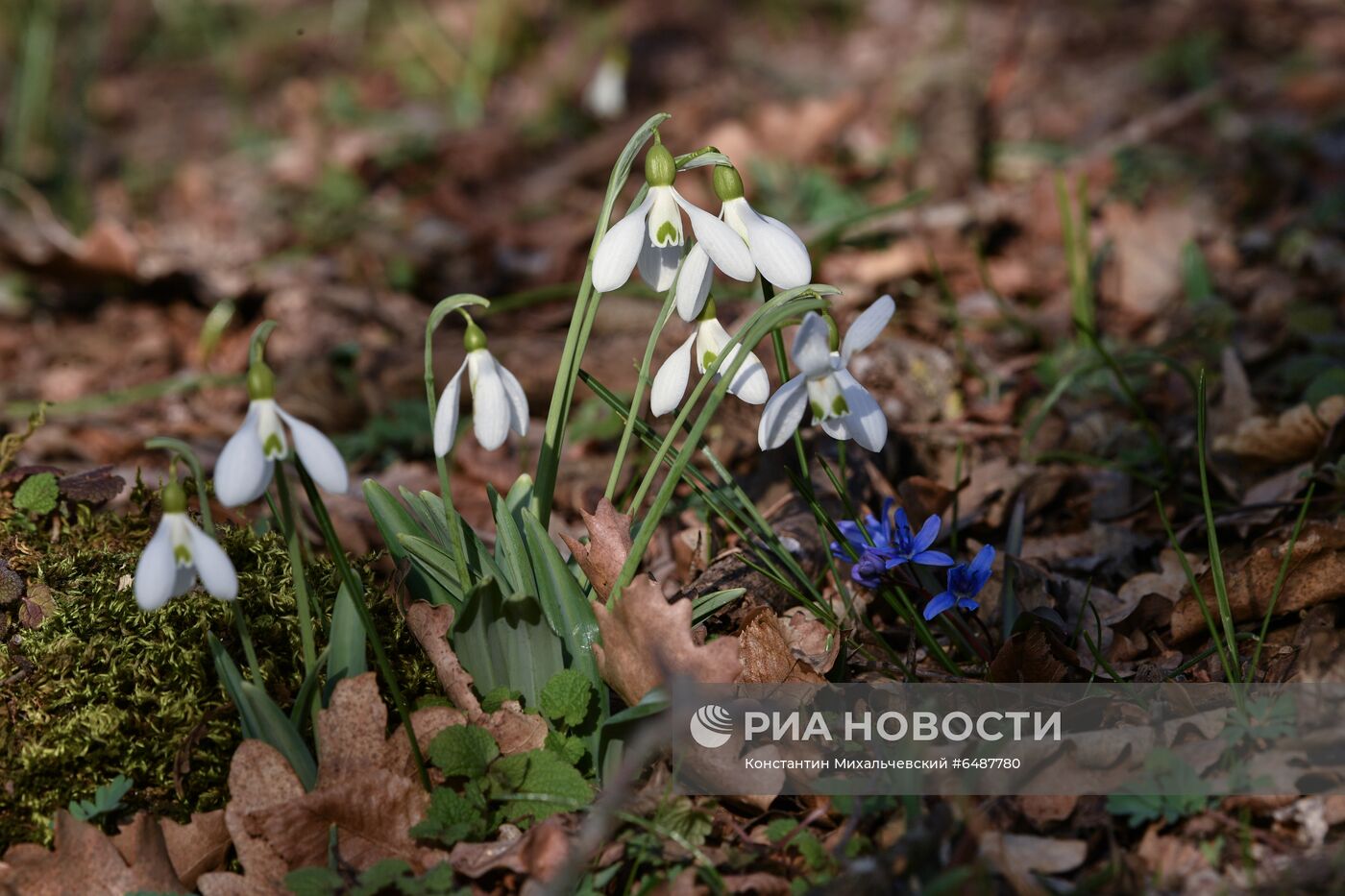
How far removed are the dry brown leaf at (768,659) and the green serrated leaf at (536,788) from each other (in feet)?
1.12

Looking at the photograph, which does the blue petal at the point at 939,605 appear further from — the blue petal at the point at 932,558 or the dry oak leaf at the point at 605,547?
the dry oak leaf at the point at 605,547

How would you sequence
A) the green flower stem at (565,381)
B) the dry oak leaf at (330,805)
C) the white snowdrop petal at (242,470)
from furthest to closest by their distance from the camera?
the green flower stem at (565,381) → the dry oak leaf at (330,805) → the white snowdrop petal at (242,470)

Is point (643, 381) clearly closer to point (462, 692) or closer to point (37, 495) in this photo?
point (462, 692)

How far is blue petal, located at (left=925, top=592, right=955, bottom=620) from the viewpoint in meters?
1.66

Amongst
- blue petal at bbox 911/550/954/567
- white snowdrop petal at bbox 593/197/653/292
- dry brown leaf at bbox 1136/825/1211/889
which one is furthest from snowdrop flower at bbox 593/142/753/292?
dry brown leaf at bbox 1136/825/1211/889

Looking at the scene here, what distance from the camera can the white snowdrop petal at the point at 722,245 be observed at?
1.46m

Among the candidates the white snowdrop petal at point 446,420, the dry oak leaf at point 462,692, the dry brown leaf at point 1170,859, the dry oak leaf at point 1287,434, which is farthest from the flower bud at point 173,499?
the dry oak leaf at point 1287,434

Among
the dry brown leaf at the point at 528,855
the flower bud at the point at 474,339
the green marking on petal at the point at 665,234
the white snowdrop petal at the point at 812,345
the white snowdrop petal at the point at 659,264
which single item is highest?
the white snowdrop petal at the point at 659,264

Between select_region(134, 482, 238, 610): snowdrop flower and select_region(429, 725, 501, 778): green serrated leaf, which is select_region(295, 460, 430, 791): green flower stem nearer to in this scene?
select_region(429, 725, 501, 778): green serrated leaf

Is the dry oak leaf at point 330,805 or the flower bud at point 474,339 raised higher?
the flower bud at point 474,339

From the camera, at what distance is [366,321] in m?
3.96

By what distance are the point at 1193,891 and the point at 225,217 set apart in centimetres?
494

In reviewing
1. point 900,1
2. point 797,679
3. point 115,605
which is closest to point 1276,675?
point 797,679

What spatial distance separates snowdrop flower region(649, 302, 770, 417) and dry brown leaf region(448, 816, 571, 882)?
61 centimetres
